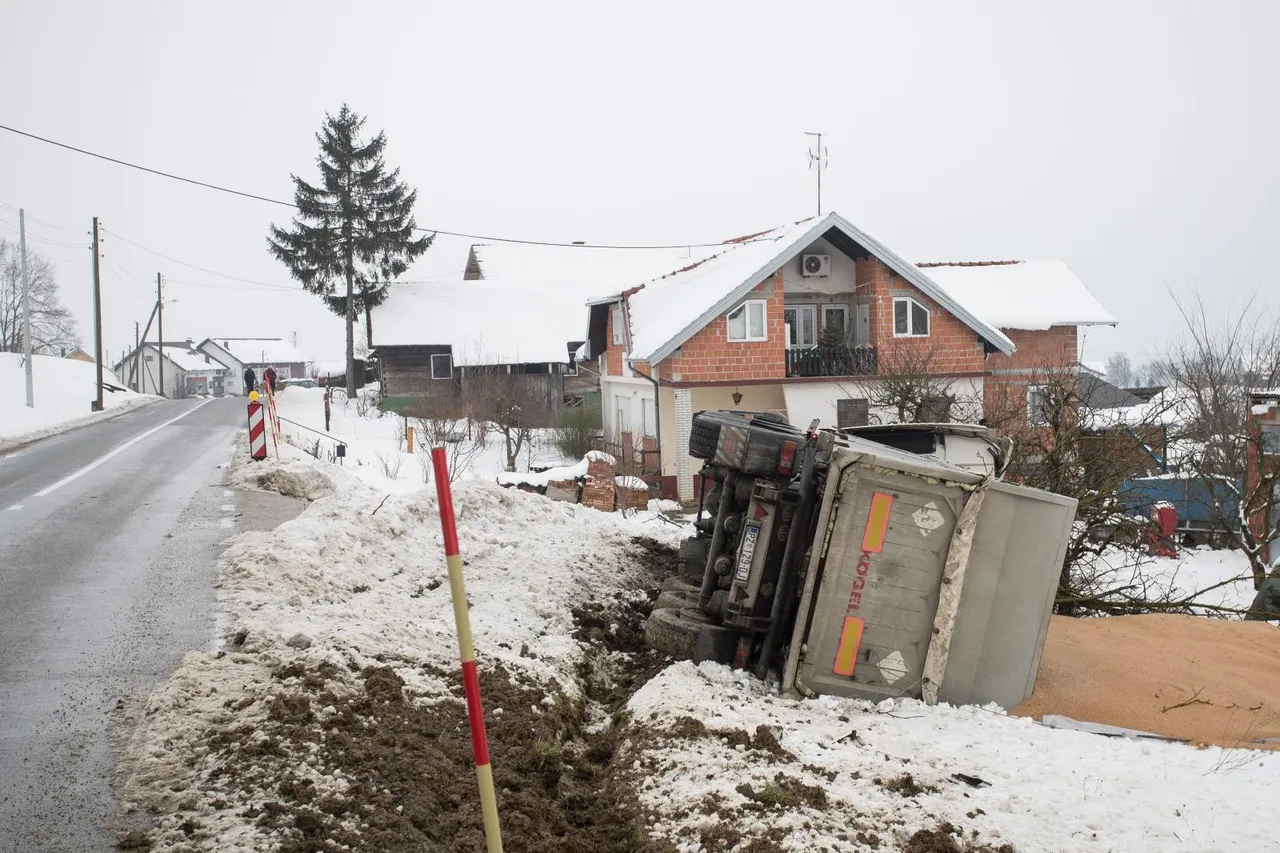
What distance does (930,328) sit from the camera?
91.5 ft

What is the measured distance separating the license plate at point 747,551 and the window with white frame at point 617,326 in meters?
24.5

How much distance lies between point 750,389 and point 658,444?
2.85 m

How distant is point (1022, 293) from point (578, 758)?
32.2m

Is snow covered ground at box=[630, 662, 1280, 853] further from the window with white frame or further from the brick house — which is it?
the window with white frame

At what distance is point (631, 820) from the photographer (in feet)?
17.3

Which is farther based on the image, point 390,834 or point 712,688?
point 712,688

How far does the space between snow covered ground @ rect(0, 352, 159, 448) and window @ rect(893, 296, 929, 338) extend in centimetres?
2200

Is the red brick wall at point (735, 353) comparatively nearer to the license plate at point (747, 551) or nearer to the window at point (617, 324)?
the window at point (617, 324)

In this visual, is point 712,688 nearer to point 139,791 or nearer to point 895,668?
point 895,668

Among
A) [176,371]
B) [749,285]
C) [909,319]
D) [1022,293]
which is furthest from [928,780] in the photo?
[176,371]

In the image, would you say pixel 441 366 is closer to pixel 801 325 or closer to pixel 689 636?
pixel 801 325

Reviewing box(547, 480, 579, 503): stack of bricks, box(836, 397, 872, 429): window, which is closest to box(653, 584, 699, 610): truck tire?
box(547, 480, 579, 503): stack of bricks

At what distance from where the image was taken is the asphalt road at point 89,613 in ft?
15.7

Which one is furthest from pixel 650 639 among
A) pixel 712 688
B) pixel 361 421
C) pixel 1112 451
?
pixel 361 421
